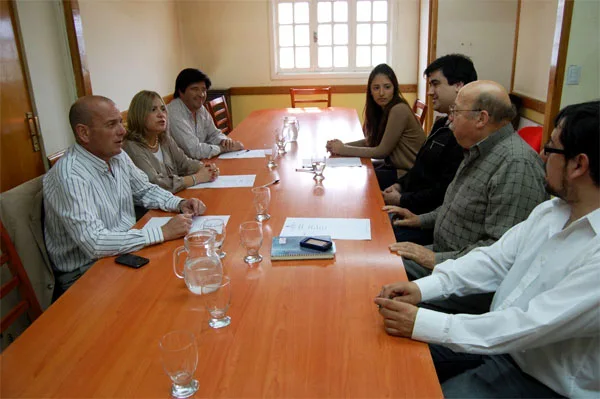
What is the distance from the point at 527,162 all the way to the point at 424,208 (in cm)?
89

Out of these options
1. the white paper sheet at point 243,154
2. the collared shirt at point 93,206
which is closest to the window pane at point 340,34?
the white paper sheet at point 243,154

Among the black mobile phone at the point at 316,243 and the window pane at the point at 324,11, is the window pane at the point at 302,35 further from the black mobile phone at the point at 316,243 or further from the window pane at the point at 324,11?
the black mobile phone at the point at 316,243

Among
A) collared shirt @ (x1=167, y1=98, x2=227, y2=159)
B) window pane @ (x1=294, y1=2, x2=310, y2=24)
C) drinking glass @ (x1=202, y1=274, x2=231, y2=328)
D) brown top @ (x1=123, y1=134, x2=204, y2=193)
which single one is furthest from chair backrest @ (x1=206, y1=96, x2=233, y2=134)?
drinking glass @ (x1=202, y1=274, x2=231, y2=328)

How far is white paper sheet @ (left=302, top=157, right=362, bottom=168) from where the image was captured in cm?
273

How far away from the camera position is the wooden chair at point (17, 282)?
1.58 m

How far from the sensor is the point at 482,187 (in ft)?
Answer: 5.69

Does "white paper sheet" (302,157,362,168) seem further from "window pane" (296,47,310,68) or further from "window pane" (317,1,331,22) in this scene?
"window pane" (317,1,331,22)

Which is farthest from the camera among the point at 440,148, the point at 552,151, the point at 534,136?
the point at 534,136

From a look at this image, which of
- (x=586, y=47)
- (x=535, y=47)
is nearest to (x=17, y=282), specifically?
(x=586, y=47)

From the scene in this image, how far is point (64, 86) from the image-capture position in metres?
3.42

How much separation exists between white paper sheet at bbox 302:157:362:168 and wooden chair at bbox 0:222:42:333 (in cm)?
155

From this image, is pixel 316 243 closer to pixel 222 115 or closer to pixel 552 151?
pixel 552 151

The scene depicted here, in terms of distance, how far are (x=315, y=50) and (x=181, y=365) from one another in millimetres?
6012

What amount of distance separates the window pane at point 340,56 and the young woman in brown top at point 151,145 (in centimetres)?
431
